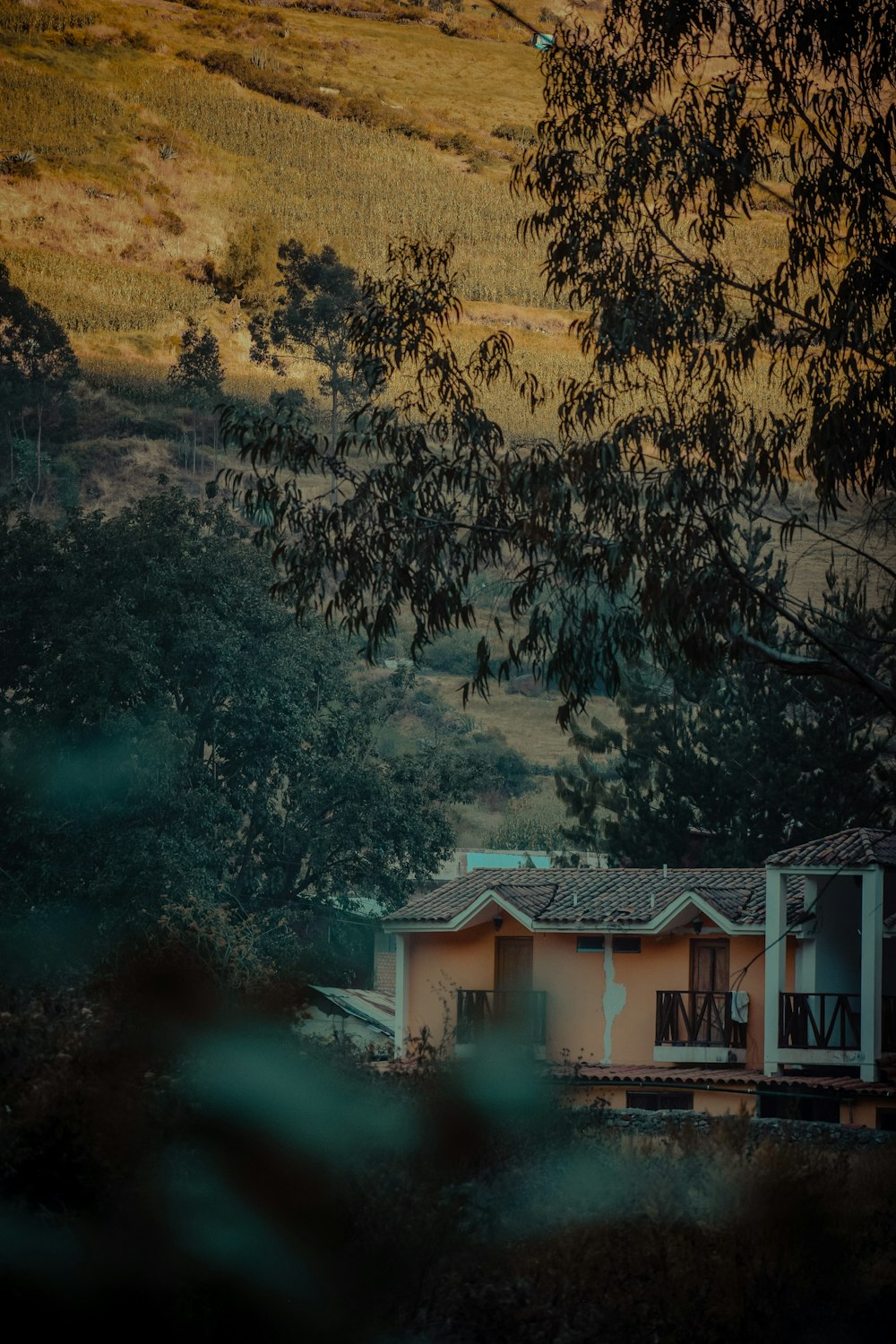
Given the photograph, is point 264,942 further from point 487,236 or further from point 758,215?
point 487,236

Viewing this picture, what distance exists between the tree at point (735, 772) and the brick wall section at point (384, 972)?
6240 millimetres

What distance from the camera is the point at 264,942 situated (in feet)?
120

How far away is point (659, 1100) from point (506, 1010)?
10.5 feet

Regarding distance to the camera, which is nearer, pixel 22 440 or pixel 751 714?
pixel 751 714

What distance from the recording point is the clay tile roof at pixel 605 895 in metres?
29.7

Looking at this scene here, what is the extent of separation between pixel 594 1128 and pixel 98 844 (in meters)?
22.2

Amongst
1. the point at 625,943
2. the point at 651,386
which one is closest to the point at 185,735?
the point at 625,943

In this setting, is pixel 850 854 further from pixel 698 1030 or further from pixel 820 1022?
pixel 698 1030

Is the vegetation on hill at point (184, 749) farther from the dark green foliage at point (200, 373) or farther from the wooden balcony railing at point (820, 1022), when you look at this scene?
the dark green foliage at point (200, 373)

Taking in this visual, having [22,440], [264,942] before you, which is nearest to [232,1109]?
[264,942]

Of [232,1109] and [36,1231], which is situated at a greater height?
[232,1109]

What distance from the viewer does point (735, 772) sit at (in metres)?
36.4

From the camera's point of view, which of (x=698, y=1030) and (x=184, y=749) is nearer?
(x=698, y=1030)

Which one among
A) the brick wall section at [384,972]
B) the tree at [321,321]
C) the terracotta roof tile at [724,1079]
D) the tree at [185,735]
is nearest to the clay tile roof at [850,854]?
the terracotta roof tile at [724,1079]
